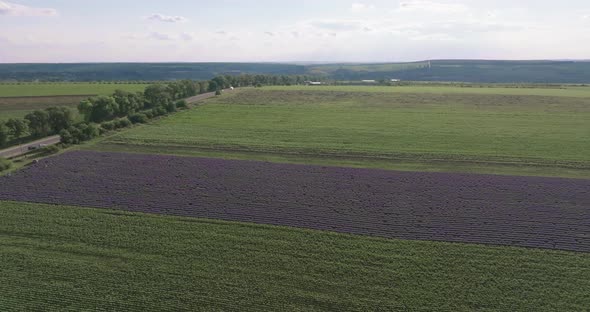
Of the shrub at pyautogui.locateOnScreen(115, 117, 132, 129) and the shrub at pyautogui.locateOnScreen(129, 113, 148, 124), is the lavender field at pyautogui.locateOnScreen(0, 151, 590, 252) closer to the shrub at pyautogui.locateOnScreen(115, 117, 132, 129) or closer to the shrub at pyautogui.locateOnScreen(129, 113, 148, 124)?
the shrub at pyautogui.locateOnScreen(115, 117, 132, 129)

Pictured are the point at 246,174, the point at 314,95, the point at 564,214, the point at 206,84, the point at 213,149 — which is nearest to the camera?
the point at 564,214

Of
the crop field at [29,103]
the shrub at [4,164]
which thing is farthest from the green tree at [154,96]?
the shrub at [4,164]

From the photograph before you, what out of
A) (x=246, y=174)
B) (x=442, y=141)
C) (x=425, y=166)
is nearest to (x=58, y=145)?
(x=246, y=174)

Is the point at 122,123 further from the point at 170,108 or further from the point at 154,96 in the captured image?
the point at 154,96

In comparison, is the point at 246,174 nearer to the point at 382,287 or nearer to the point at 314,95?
the point at 382,287

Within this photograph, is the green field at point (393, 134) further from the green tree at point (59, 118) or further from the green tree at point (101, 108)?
the green tree at point (101, 108)

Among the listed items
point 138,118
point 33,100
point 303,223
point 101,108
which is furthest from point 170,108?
point 303,223
